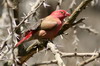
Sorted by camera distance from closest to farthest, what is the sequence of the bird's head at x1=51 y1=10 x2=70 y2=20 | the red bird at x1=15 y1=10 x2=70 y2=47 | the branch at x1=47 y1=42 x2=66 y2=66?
the branch at x1=47 y1=42 x2=66 y2=66 → the red bird at x1=15 y1=10 x2=70 y2=47 → the bird's head at x1=51 y1=10 x2=70 y2=20

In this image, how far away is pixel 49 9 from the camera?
259 inches

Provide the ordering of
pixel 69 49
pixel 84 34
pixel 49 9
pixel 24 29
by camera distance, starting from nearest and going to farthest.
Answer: pixel 24 29 < pixel 69 49 < pixel 49 9 < pixel 84 34

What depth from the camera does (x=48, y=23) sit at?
3.23m

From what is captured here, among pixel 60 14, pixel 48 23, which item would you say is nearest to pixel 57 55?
pixel 48 23

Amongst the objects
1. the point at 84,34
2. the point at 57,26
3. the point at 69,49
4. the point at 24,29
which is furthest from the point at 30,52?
the point at 84,34

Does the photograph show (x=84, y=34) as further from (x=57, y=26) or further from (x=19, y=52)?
(x=19, y=52)

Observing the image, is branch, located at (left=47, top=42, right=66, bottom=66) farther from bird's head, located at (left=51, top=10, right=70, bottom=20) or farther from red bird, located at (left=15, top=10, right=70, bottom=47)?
bird's head, located at (left=51, top=10, right=70, bottom=20)

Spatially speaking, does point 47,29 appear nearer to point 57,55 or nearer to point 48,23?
point 48,23

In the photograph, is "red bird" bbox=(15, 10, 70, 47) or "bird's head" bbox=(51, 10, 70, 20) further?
"bird's head" bbox=(51, 10, 70, 20)

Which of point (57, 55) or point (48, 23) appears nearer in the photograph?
point (57, 55)

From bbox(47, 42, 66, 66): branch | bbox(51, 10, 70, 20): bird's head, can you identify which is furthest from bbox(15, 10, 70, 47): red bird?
bbox(47, 42, 66, 66): branch

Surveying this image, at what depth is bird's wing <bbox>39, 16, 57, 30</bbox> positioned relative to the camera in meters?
3.16

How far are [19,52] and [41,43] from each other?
25 cm

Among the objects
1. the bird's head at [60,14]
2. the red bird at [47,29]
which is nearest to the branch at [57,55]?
the red bird at [47,29]
